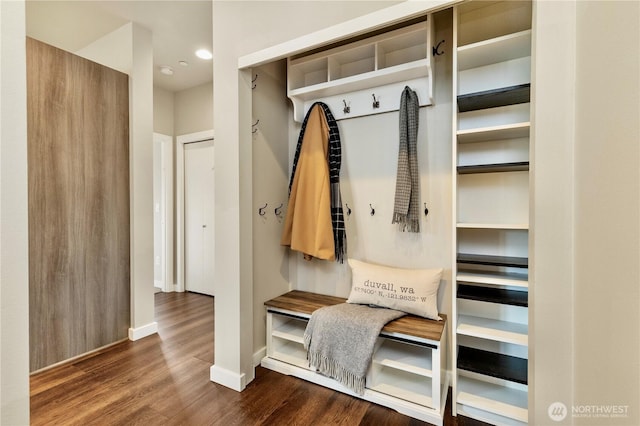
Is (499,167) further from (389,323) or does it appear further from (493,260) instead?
(389,323)

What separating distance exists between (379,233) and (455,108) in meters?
0.94

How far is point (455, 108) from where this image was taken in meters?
1.54

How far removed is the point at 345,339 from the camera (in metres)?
1.72

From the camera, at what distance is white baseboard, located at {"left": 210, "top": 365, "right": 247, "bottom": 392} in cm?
185

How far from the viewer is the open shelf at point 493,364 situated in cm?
148

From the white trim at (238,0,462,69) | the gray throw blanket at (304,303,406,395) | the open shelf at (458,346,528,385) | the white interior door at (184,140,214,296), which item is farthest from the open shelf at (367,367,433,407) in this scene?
the white interior door at (184,140,214,296)

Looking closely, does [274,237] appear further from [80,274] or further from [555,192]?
[555,192]

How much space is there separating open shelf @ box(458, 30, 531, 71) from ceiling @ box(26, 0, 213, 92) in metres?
1.93

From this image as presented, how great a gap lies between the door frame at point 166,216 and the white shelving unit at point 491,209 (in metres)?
3.69

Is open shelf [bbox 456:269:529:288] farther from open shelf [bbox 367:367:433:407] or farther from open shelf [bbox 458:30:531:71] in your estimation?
open shelf [bbox 458:30:531:71]

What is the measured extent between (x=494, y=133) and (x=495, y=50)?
44 cm

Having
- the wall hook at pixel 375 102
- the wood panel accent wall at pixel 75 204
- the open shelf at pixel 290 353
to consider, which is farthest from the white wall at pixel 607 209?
the wood panel accent wall at pixel 75 204

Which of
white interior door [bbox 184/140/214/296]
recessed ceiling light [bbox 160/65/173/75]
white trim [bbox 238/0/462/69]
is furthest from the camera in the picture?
white interior door [bbox 184/140/214/296]

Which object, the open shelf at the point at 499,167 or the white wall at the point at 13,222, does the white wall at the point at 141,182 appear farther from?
the open shelf at the point at 499,167
